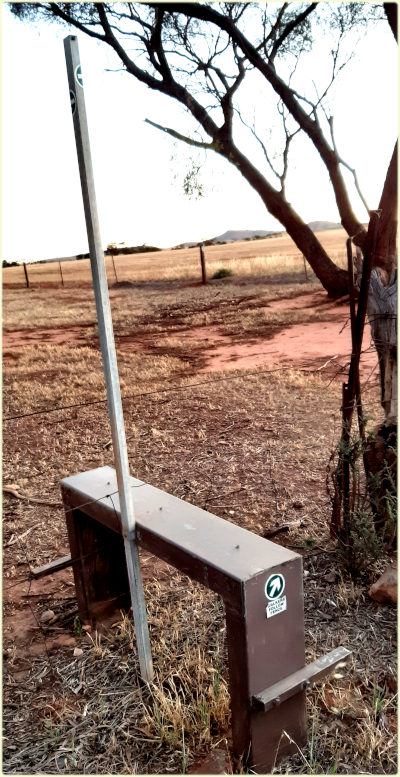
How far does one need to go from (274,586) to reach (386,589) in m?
1.16

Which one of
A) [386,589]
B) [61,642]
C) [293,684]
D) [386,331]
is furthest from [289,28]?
[293,684]

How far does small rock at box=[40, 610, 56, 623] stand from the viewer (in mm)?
2949

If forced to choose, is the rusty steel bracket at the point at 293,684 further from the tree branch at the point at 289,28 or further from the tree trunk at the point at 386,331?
the tree branch at the point at 289,28

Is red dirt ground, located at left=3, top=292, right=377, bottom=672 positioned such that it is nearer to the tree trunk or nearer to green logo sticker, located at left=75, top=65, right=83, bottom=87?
the tree trunk

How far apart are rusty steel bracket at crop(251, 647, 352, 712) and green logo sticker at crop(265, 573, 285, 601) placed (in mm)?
269

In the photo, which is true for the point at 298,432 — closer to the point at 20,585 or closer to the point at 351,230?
the point at 20,585

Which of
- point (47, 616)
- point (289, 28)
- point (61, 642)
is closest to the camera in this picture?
point (61, 642)

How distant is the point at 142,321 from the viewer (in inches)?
521

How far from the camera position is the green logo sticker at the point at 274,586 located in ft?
6.02

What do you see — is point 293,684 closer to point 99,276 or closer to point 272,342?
point 99,276

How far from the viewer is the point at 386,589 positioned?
281 cm

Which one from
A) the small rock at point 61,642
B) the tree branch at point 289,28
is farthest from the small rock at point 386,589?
the tree branch at point 289,28

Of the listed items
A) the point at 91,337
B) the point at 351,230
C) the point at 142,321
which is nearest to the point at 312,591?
the point at 351,230

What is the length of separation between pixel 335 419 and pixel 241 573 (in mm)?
3868
